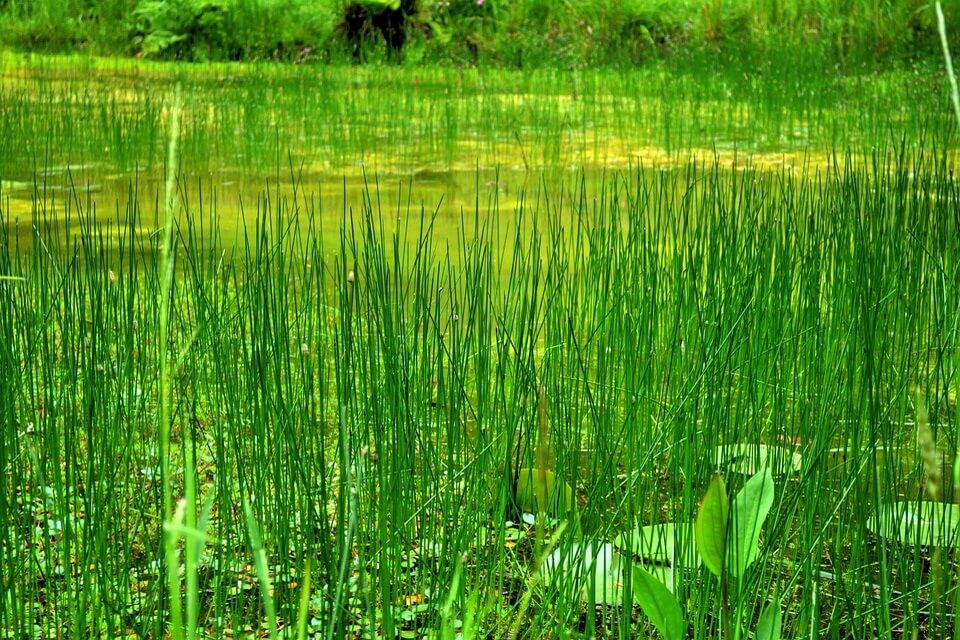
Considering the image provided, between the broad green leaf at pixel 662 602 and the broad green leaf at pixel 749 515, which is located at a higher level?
the broad green leaf at pixel 749 515

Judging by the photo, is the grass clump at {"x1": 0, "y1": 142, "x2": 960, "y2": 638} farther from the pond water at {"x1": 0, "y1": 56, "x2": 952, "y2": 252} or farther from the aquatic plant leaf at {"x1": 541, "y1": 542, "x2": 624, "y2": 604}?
the pond water at {"x1": 0, "y1": 56, "x2": 952, "y2": 252}

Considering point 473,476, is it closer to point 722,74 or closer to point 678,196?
point 678,196

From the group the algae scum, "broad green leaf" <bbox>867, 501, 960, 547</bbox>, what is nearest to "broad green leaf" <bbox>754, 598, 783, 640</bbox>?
the algae scum

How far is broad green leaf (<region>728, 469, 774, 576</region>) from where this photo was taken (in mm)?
1159

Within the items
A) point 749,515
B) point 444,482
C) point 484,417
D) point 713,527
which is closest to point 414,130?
point 484,417

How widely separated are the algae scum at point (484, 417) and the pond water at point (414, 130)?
0.08 metres

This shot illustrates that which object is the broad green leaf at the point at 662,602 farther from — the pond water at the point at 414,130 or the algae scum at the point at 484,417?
the pond water at the point at 414,130

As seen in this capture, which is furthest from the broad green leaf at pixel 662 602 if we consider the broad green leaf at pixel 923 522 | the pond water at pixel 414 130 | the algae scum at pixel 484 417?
the pond water at pixel 414 130

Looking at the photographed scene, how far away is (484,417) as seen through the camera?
2213mm

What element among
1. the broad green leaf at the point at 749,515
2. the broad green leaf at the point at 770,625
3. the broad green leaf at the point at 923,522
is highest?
the broad green leaf at the point at 749,515

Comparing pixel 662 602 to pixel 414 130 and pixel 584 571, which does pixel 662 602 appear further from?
pixel 414 130

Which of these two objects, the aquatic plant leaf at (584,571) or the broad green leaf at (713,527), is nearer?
the broad green leaf at (713,527)

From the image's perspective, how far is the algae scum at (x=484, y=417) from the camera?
139 cm

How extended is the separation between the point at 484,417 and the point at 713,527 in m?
1.18
